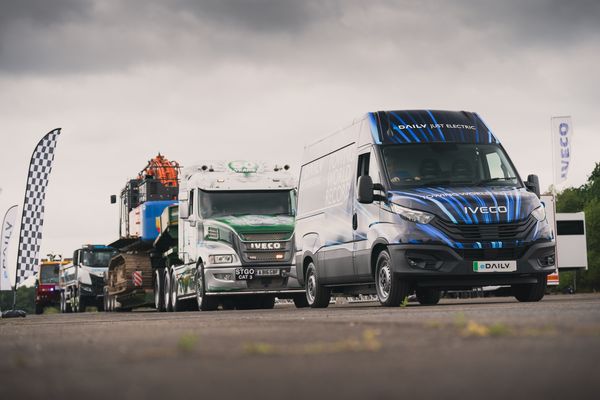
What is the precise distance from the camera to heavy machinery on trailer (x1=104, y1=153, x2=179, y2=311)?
2948cm

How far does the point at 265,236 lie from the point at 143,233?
7.43 meters

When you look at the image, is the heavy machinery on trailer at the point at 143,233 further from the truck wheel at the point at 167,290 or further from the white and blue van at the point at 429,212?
the white and blue van at the point at 429,212

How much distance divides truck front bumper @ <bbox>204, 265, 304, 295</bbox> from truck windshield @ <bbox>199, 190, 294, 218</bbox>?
126 cm

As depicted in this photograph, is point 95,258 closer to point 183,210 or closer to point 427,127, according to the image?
point 183,210

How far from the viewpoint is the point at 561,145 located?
38.3 metres

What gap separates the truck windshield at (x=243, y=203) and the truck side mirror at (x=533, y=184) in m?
7.84

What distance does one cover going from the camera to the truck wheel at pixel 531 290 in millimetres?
16328

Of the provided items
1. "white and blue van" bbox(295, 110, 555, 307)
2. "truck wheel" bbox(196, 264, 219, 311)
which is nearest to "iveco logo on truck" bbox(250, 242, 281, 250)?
"truck wheel" bbox(196, 264, 219, 311)

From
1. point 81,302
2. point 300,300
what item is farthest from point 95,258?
point 300,300

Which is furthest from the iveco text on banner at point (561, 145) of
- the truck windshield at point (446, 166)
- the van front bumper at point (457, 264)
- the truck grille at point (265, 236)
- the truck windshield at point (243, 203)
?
the van front bumper at point (457, 264)

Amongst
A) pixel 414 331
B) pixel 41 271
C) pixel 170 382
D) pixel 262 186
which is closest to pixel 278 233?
pixel 262 186

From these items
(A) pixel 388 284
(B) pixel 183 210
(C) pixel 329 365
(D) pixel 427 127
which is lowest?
(C) pixel 329 365

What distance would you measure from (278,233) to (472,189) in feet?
26.1

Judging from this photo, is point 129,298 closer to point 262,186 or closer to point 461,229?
point 262,186
